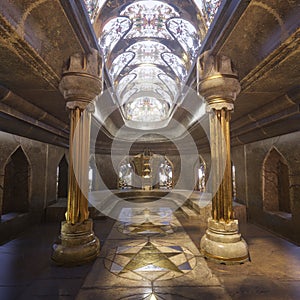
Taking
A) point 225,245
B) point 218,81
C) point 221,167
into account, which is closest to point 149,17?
point 218,81

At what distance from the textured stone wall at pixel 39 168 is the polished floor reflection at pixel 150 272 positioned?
1.43m

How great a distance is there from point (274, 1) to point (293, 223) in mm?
3692

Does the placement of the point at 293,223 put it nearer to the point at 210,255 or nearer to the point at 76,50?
the point at 210,255

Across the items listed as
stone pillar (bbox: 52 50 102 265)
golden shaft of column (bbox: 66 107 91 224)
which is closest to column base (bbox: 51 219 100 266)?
stone pillar (bbox: 52 50 102 265)

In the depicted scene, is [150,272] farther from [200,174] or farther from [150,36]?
[200,174]

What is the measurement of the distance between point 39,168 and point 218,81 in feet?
14.6

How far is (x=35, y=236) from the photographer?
4.22 meters

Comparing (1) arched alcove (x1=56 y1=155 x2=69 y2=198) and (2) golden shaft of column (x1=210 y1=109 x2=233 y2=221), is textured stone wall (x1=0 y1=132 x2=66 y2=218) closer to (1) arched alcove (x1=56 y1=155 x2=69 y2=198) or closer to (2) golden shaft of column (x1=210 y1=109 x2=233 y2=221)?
(1) arched alcove (x1=56 y1=155 x2=69 y2=198)

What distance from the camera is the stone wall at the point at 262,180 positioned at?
4.02 meters

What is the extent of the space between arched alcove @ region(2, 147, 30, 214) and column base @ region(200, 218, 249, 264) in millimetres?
4037

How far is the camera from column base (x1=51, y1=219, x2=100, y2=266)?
286 cm

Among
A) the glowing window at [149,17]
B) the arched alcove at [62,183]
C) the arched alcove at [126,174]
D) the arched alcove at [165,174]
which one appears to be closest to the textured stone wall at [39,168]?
the arched alcove at [62,183]

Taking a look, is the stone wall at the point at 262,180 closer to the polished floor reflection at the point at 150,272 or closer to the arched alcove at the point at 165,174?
the polished floor reflection at the point at 150,272

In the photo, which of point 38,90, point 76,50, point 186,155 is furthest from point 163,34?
point 186,155
